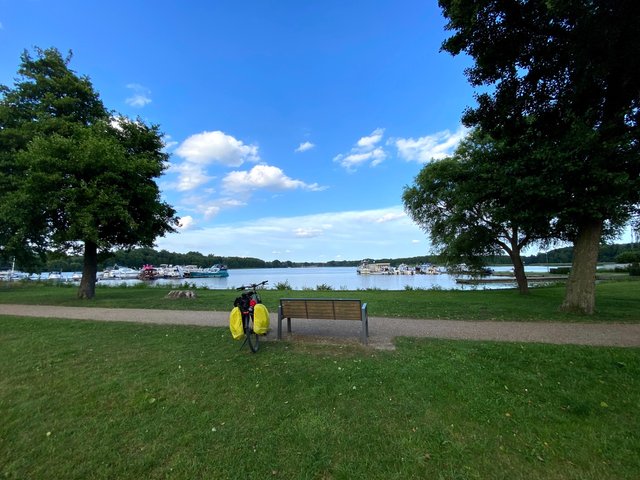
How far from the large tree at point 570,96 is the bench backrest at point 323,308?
238 inches

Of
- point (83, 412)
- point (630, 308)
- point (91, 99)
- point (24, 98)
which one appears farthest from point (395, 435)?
point (24, 98)

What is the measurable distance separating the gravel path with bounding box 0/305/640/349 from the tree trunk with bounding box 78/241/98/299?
4938 millimetres

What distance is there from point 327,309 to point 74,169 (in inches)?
457

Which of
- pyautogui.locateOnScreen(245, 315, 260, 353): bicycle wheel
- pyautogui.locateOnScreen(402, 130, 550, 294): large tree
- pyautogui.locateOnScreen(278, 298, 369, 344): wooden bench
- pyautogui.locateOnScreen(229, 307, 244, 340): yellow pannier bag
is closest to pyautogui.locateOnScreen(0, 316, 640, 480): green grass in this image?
pyautogui.locateOnScreen(245, 315, 260, 353): bicycle wheel

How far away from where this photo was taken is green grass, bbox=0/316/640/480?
105 inches

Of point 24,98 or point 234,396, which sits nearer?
point 234,396

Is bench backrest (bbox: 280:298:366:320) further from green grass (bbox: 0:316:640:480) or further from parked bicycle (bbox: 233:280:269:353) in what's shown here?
parked bicycle (bbox: 233:280:269:353)

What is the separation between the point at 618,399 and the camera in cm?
377

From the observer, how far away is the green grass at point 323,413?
8.75 feet

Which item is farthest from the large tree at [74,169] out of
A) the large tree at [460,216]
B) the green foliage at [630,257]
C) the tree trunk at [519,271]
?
the green foliage at [630,257]

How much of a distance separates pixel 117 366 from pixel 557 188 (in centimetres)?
982

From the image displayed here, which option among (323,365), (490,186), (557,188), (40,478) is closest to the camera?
(40,478)

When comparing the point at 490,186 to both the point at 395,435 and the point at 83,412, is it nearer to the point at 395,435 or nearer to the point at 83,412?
the point at 395,435

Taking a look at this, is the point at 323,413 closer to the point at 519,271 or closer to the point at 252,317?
the point at 252,317
